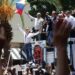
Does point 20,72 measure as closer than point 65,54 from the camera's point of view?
No

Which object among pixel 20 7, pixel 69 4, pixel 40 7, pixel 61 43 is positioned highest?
pixel 40 7

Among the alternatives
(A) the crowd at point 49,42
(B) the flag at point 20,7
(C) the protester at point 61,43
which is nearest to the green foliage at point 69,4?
(B) the flag at point 20,7

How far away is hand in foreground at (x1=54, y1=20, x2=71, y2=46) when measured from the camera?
2988 millimetres

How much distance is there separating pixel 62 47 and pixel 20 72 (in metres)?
10.4

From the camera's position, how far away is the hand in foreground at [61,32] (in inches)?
118

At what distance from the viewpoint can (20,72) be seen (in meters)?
13.3

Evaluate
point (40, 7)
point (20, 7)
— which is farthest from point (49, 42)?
point (40, 7)

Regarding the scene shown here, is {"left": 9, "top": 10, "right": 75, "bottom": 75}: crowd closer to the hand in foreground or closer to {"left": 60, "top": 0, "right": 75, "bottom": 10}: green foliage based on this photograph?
the hand in foreground

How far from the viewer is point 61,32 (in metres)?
2.99

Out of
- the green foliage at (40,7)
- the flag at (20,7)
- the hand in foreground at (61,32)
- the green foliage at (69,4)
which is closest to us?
the hand in foreground at (61,32)

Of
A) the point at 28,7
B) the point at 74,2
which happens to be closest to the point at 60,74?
the point at 74,2

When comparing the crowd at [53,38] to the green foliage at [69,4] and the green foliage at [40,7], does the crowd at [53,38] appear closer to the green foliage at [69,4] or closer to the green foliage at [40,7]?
the green foliage at [69,4]

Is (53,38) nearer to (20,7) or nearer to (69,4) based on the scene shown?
(20,7)

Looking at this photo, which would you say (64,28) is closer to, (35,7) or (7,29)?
(7,29)
